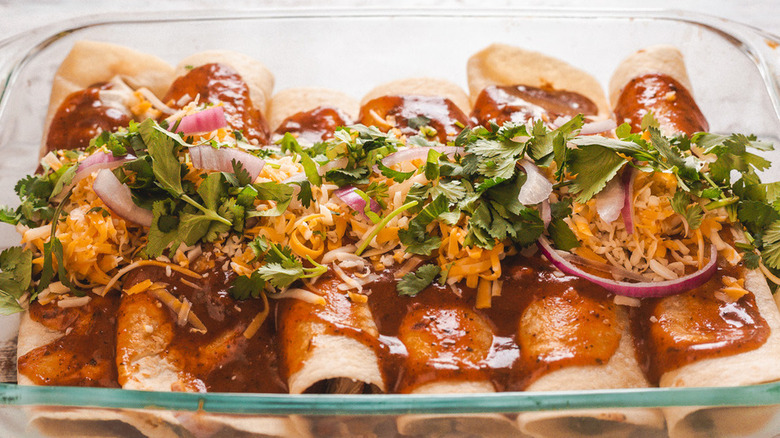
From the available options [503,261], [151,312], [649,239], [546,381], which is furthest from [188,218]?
[649,239]

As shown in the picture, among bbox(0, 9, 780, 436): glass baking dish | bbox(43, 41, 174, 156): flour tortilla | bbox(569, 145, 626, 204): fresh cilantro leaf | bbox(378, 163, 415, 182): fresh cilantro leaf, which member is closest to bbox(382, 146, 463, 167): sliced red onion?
bbox(378, 163, 415, 182): fresh cilantro leaf

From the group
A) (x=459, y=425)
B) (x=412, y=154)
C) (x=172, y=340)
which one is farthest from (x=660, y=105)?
(x=172, y=340)

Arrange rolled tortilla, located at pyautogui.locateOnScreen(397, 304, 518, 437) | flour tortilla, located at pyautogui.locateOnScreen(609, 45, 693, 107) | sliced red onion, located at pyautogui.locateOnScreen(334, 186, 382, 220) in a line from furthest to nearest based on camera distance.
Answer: flour tortilla, located at pyautogui.locateOnScreen(609, 45, 693, 107), sliced red onion, located at pyautogui.locateOnScreen(334, 186, 382, 220), rolled tortilla, located at pyautogui.locateOnScreen(397, 304, 518, 437)

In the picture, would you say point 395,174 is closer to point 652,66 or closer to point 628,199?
point 628,199

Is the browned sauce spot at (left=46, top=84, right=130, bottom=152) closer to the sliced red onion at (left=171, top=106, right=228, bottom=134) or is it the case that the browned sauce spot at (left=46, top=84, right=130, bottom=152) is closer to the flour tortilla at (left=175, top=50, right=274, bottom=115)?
the flour tortilla at (left=175, top=50, right=274, bottom=115)

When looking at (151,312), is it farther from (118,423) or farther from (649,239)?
(649,239)

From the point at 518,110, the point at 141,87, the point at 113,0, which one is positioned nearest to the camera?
the point at 518,110
